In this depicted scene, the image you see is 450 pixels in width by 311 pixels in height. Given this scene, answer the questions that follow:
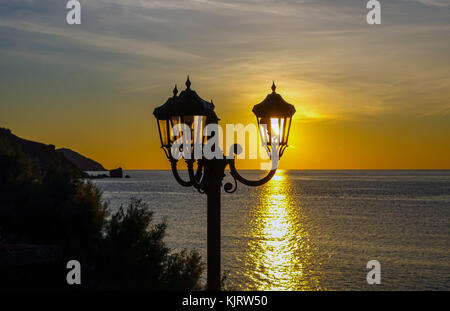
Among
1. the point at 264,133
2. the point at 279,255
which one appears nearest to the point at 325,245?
the point at 279,255

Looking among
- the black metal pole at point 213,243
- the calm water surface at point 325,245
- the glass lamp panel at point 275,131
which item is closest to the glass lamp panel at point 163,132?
the black metal pole at point 213,243

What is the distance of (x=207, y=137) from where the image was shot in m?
5.96

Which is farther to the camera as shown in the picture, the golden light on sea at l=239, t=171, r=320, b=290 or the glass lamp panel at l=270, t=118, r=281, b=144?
the golden light on sea at l=239, t=171, r=320, b=290

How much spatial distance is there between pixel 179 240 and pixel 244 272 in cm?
1555

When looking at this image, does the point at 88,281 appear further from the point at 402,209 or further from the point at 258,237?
the point at 402,209

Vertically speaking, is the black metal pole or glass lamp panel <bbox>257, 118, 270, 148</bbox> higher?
glass lamp panel <bbox>257, 118, 270, 148</bbox>

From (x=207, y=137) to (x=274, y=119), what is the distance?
3.21ft

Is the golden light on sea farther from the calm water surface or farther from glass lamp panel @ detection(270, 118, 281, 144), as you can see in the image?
glass lamp panel @ detection(270, 118, 281, 144)

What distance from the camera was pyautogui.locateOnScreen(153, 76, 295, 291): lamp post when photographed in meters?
5.76

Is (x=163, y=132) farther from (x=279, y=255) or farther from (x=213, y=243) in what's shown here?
(x=279, y=255)

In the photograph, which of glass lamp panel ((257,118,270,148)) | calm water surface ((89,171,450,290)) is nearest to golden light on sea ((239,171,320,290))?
calm water surface ((89,171,450,290))

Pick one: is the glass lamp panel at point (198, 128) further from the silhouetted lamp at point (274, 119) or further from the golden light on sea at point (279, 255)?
the golden light on sea at point (279, 255)

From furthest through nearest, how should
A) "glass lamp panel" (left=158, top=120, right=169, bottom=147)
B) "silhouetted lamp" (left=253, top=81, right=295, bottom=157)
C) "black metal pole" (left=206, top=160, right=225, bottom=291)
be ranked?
"silhouetted lamp" (left=253, top=81, right=295, bottom=157), "glass lamp panel" (left=158, top=120, right=169, bottom=147), "black metal pole" (left=206, top=160, right=225, bottom=291)

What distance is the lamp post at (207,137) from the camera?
18.9ft
